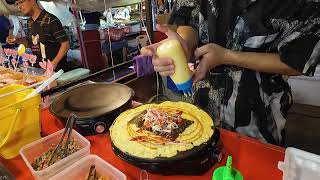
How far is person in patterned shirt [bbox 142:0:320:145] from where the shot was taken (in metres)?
1.08

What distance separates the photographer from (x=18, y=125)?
1.04 meters

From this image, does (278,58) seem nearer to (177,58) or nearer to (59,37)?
(177,58)

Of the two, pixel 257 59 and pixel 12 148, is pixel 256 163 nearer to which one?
pixel 257 59

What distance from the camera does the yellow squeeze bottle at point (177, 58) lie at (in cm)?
97

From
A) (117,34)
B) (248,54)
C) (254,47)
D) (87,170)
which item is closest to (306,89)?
(254,47)

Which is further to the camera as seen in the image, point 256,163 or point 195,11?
point 195,11

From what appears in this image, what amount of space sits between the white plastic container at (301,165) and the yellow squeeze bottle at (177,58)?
46cm

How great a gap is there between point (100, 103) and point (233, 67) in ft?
2.26

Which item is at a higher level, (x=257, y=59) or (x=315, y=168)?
(x=257, y=59)

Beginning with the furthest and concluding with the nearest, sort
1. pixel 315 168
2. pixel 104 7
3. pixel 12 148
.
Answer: pixel 104 7
pixel 12 148
pixel 315 168

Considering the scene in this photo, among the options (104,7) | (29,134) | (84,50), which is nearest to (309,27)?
(29,134)

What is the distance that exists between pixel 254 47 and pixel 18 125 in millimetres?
1104

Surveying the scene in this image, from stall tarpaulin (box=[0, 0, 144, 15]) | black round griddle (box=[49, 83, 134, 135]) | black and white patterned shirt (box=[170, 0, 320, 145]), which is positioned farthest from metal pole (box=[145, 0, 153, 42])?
black round griddle (box=[49, 83, 134, 135])

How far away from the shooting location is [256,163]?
3.10ft
